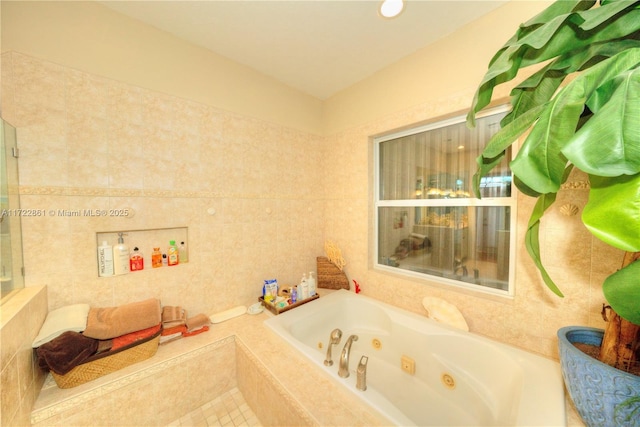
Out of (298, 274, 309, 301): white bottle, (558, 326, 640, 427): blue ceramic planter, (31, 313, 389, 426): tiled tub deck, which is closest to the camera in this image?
(558, 326, 640, 427): blue ceramic planter

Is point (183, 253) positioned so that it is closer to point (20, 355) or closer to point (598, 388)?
point (20, 355)

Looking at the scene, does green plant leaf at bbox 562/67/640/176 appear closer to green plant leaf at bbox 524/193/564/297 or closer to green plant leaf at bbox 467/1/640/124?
green plant leaf at bbox 467/1/640/124

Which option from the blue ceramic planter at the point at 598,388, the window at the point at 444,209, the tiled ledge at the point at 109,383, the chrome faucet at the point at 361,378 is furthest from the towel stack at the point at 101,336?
the blue ceramic planter at the point at 598,388

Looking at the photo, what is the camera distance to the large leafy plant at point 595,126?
1.20 feet

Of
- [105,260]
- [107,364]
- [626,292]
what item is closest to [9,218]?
[105,260]

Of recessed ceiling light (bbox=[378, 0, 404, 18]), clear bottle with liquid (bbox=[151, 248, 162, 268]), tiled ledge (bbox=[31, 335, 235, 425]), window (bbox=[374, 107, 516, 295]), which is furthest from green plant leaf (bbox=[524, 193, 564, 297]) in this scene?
clear bottle with liquid (bbox=[151, 248, 162, 268])

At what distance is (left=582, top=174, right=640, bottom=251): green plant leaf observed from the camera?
1.22 ft

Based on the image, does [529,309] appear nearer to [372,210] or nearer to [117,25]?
[372,210]

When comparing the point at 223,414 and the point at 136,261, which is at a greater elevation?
the point at 136,261

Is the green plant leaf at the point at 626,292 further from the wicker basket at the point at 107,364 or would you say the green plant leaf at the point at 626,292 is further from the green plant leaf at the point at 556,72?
the wicker basket at the point at 107,364

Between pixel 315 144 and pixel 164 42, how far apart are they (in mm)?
1383

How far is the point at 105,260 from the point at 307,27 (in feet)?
6.39

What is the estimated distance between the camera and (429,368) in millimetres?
1474

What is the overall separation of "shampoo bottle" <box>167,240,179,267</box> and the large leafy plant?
1.82 metres
